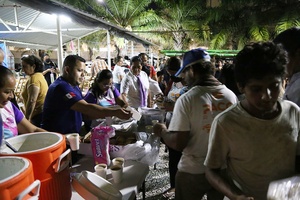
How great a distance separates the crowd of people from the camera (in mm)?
1021

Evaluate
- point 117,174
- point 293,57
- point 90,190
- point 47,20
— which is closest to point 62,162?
point 90,190

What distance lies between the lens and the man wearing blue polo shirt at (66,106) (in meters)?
2.05

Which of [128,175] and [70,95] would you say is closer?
[128,175]

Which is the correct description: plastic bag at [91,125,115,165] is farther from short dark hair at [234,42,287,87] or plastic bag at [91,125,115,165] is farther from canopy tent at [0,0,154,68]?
canopy tent at [0,0,154,68]

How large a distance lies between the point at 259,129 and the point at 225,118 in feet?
0.49

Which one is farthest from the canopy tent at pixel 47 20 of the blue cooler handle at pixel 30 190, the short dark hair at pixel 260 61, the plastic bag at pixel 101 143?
the short dark hair at pixel 260 61

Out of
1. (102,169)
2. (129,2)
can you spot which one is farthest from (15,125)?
(129,2)

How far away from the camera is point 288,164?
106cm

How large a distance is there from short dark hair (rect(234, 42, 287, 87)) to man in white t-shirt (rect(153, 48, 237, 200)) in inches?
20.7

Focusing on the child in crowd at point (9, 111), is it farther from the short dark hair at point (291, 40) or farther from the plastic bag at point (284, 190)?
the short dark hair at point (291, 40)

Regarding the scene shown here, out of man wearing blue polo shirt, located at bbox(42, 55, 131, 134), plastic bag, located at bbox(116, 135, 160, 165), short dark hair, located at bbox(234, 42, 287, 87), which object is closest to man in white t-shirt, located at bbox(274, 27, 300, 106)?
short dark hair, located at bbox(234, 42, 287, 87)

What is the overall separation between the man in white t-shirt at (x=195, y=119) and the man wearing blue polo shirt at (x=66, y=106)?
2.56 ft

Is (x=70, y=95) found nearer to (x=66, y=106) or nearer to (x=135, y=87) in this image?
(x=66, y=106)

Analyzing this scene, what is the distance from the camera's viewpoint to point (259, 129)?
102 centimetres
